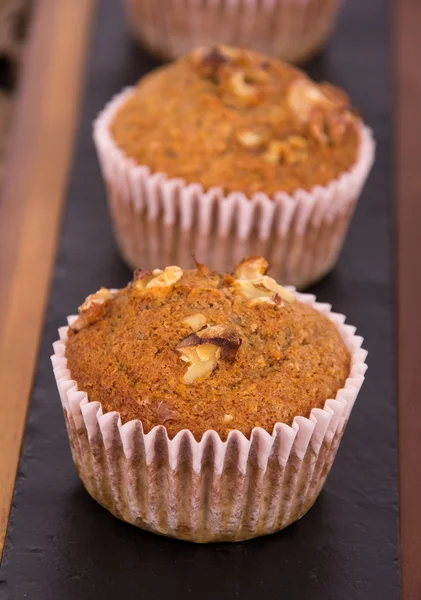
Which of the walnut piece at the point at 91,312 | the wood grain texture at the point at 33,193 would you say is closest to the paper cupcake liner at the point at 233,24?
the wood grain texture at the point at 33,193

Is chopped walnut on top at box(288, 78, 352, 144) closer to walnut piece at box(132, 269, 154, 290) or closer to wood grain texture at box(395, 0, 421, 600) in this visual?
wood grain texture at box(395, 0, 421, 600)

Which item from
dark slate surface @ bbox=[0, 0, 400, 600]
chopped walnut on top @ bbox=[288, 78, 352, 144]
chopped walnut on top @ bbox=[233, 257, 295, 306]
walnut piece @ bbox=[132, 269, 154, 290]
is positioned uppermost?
chopped walnut on top @ bbox=[288, 78, 352, 144]

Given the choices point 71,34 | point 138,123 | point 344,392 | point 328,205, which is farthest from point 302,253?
point 71,34

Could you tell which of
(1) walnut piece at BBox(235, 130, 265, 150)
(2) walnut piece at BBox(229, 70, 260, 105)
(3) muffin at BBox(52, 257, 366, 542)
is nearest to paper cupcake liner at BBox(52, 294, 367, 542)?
(3) muffin at BBox(52, 257, 366, 542)

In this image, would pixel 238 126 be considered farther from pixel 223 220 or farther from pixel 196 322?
pixel 196 322

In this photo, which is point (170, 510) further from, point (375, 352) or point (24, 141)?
point (24, 141)

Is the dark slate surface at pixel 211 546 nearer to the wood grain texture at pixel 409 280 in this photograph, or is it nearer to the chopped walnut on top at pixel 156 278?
the wood grain texture at pixel 409 280

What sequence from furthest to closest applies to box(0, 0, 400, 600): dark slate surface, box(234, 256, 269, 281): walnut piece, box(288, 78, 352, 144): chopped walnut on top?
box(288, 78, 352, 144): chopped walnut on top < box(234, 256, 269, 281): walnut piece < box(0, 0, 400, 600): dark slate surface
